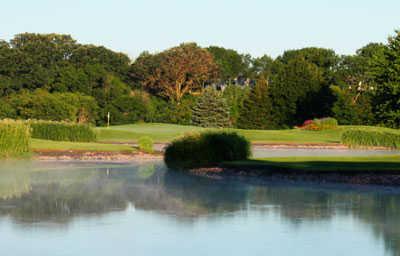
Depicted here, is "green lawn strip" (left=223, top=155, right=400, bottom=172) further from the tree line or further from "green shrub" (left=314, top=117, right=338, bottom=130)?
"green shrub" (left=314, top=117, right=338, bottom=130)

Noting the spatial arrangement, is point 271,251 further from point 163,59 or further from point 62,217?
point 163,59

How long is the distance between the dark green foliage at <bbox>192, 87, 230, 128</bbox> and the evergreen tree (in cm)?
193

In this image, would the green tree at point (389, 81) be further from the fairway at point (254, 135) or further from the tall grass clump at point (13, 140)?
the tall grass clump at point (13, 140)

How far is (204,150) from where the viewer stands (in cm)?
3697

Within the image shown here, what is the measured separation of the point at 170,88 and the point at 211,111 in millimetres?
25474

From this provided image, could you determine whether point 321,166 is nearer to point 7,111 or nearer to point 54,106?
point 54,106

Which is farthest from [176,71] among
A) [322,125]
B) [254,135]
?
[254,135]

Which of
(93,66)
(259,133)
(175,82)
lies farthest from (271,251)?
(175,82)

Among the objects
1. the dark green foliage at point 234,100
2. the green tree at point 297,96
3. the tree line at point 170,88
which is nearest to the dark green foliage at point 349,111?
the tree line at point 170,88

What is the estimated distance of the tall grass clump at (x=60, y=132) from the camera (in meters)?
54.4

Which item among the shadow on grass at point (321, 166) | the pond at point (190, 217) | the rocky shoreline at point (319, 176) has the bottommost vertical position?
the pond at point (190, 217)

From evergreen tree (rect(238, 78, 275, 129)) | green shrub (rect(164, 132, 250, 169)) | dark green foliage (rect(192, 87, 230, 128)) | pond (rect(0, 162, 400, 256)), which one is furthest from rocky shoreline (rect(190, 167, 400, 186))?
evergreen tree (rect(238, 78, 275, 129))

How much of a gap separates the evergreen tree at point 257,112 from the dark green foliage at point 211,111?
1.93m

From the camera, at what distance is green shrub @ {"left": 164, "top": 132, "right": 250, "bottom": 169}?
36.8 metres
